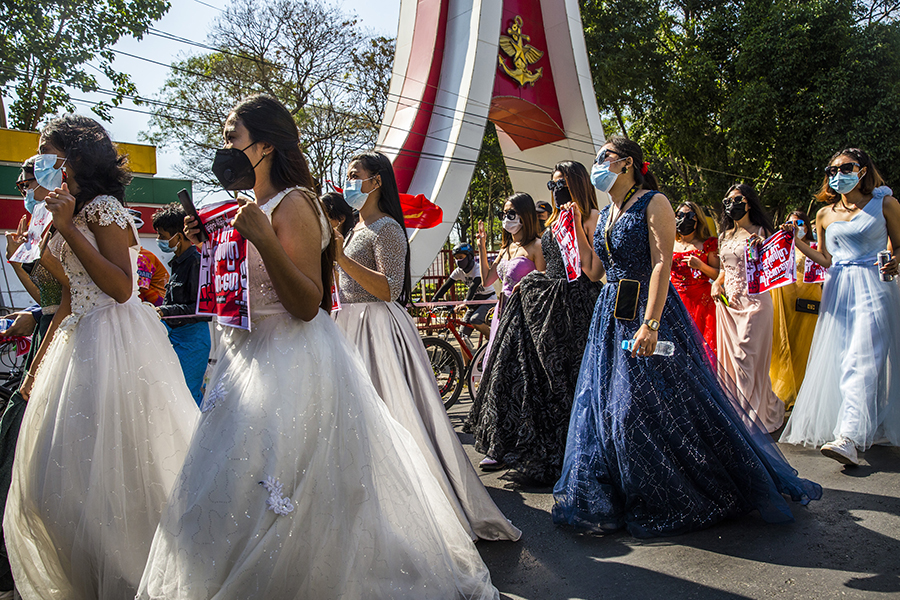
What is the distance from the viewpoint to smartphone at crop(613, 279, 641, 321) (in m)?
3.60

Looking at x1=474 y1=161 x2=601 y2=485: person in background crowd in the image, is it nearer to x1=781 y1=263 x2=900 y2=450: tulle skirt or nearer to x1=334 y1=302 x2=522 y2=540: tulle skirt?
x1=334 y1=302 x2=522 y2=540: tulle skirt

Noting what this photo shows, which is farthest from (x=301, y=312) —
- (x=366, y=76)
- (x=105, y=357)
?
(x=366, y=76)

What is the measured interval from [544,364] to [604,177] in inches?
56.9

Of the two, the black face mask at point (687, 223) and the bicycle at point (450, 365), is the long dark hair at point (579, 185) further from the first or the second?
the bicycle at point (450, 365)

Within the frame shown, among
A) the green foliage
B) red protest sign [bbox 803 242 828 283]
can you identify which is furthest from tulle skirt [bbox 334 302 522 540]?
the green foliage

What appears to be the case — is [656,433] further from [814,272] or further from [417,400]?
[814,272]

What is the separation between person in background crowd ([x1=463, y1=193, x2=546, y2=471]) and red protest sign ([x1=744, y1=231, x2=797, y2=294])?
1.76 m

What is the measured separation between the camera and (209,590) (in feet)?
6.46

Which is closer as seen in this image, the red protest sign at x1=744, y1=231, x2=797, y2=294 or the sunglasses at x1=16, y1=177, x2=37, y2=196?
the sunglasses at x1=16, y1=177, x2=37, y2=196

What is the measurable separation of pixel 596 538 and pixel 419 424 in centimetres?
103

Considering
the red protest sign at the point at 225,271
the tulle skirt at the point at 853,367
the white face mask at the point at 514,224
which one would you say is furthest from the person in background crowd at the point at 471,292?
the red protest sign at the point at 225,271

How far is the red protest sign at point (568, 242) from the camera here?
4422 mm

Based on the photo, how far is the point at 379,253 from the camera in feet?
11.9

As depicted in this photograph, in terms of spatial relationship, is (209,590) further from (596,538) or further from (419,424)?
(596,538)
